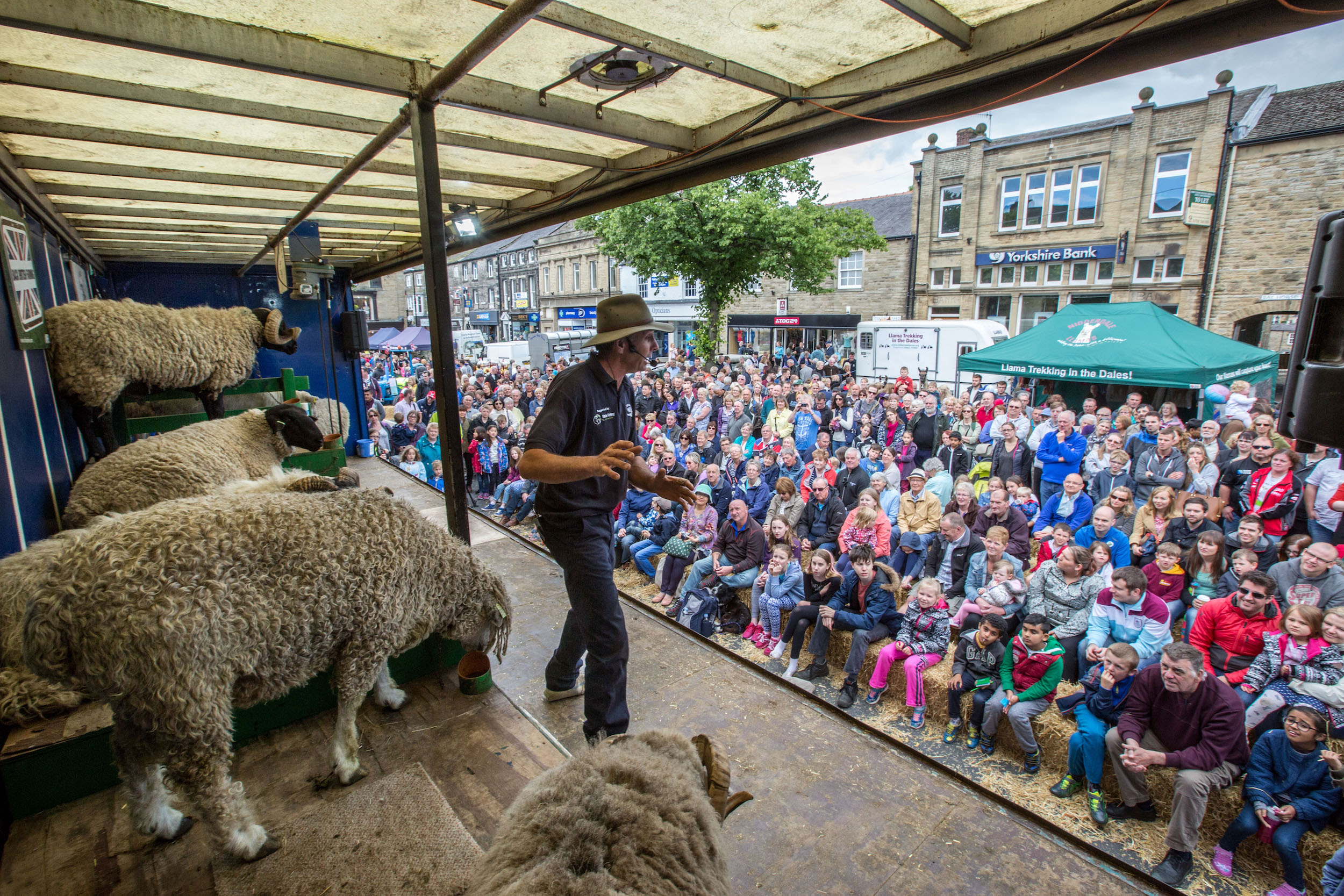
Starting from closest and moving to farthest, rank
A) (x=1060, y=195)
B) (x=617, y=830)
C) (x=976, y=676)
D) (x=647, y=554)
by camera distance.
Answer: (x=617, y=830) → (x=976, y=676) → (x=647, y=554) → (x=1060, y=195)

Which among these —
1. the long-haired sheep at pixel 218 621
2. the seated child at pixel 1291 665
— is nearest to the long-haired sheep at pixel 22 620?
the long-haired sheep at pixel 218 621

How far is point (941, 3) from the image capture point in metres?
2.63

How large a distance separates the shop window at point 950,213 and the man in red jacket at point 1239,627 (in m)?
25.2

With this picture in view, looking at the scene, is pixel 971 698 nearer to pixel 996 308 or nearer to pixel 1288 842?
pixel 1288 842

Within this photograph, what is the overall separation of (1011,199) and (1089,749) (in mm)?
26312

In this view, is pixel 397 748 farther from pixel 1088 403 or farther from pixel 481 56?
pixel 1088 403

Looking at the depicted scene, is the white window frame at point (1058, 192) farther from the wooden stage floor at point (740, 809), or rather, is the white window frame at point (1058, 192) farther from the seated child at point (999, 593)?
the wooden stage floor at point (740, 809)

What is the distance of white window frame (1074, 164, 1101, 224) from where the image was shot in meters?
23.3

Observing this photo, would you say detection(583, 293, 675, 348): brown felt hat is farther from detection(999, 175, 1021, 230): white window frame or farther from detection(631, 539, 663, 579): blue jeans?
detection(999, 175, 1021, 230): white window frame

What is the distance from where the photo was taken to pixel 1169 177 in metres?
21.7

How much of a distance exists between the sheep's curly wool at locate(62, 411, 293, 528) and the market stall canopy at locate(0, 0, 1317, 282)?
186cm

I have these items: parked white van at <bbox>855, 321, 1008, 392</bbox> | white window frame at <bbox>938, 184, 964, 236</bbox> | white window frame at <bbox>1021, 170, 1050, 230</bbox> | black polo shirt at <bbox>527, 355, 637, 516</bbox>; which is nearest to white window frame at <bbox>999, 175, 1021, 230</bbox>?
white window frame at <bbox>1021, 170, 1050, 230</bbox>

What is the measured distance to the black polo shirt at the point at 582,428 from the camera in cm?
284

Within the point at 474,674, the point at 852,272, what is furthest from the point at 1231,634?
the point at 852,272
